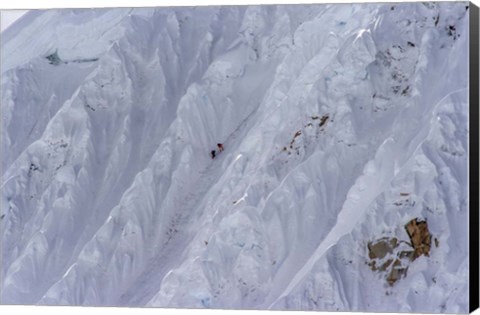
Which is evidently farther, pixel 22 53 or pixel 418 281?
pixel 22 53

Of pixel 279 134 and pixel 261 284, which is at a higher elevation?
pixel 279 134

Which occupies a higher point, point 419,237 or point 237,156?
point 237,156

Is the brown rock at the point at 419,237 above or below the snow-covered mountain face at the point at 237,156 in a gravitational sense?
below

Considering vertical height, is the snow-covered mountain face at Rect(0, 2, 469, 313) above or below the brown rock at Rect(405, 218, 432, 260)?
above

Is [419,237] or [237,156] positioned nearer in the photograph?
[419,237]

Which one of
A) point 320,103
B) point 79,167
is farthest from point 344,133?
point 79,167

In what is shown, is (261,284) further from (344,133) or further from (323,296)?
(344,133)

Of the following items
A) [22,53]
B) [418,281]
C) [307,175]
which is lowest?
[418,281]
